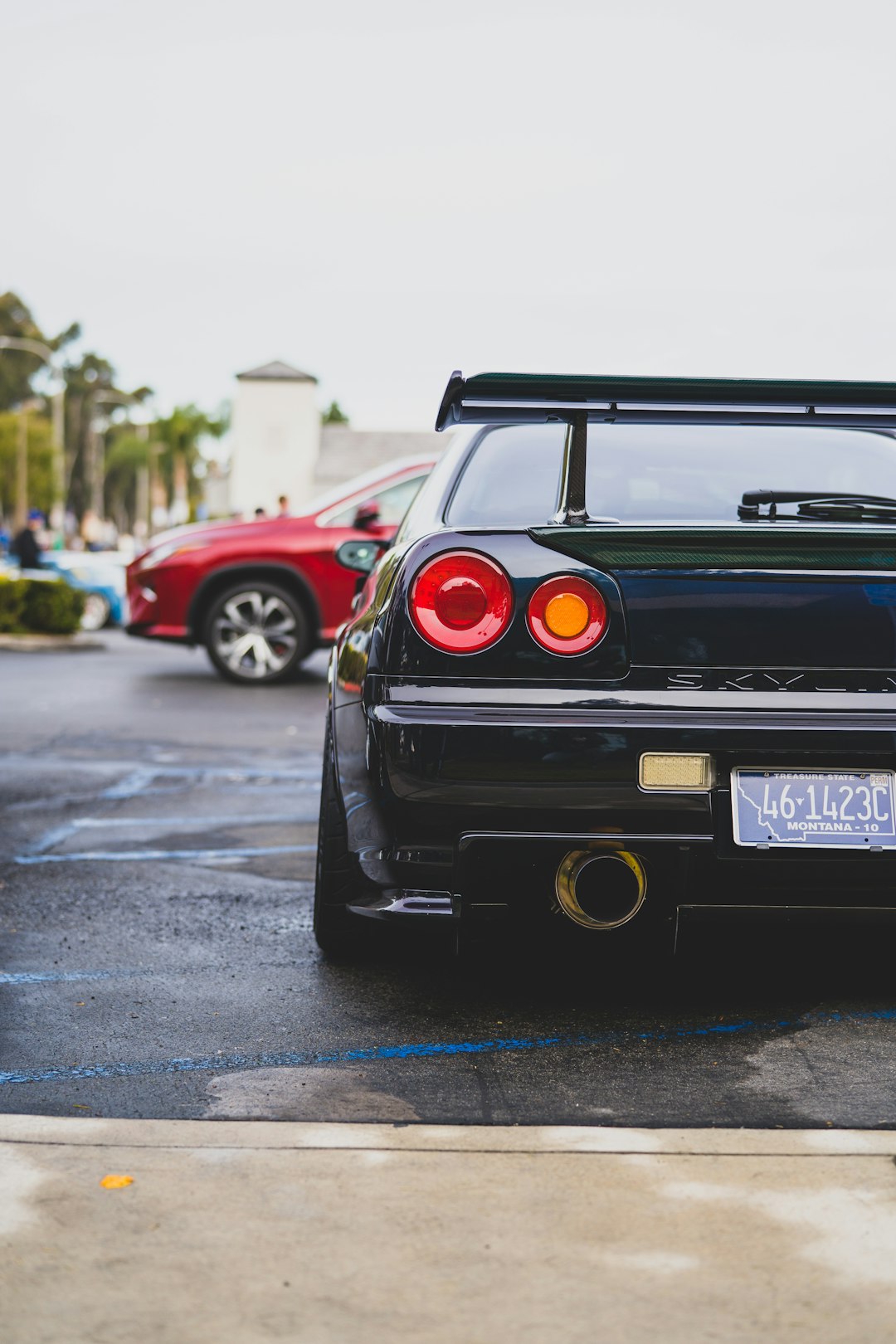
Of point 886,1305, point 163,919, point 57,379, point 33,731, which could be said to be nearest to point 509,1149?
point 886,1305

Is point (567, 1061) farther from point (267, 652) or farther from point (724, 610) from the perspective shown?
point (267, 652)

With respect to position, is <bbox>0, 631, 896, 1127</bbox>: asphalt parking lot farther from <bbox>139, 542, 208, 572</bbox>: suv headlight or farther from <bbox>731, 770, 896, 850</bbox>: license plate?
<bbox>139, 542, 208, 572</bbox>: suv headlight

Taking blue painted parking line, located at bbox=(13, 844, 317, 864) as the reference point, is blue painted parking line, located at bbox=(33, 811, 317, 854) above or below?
below

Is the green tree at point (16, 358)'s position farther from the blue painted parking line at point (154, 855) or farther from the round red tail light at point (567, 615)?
the round red tail light at point (567, 615)

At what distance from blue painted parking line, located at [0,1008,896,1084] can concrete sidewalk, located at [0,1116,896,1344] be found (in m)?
0.33

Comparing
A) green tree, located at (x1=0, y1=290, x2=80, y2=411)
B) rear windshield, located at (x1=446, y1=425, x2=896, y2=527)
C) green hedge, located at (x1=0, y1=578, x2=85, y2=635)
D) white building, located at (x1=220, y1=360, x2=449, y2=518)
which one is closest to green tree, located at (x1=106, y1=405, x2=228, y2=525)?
green tree, located at (x1=0, y1=290, x2=80, y2=411)

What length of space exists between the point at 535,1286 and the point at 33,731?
787 cm

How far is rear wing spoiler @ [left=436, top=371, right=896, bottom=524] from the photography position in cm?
356

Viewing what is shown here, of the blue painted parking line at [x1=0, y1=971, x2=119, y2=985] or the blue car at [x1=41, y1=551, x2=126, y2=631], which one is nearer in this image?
the blue painted parking line at [x1=0, y1=971, x2=119, y2=985]

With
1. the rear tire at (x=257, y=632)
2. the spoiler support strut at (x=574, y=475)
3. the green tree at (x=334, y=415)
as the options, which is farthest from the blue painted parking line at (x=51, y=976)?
the green tree at (x=334, y=415)

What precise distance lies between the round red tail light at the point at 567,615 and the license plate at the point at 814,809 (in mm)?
419

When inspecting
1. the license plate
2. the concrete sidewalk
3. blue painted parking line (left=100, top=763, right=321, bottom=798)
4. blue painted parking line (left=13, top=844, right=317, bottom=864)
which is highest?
the license plate

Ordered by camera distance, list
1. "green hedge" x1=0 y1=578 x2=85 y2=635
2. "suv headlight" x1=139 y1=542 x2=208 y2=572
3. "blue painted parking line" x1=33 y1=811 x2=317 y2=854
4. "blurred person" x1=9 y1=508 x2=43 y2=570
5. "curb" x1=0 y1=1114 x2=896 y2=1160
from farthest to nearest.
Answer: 1. "blurred person" x1=9 y1=508 x2=43 y2=570
2. "green hedge" x1=0 y1=578 x2=85 y2=635
3. "suv headlight" x1=139 y1=542 x2=208 y2=572
4. "blue painted parking line" x1=33 y1=811 x2=317 y2=854
5. "curb" x1=0 y1=1114 x2=896 y2=1160

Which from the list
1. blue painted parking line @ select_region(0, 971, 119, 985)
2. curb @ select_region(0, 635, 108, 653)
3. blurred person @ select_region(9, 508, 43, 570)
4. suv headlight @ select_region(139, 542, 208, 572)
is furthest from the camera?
blurred person @ select_region(9, 508, 43, 570)
